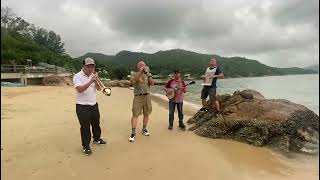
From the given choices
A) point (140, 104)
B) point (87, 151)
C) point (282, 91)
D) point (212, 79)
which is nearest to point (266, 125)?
point (212, 79)

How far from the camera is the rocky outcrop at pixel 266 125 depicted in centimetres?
776

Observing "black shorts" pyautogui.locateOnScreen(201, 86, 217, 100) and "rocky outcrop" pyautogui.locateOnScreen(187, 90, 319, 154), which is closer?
"rocky outcrop" pyautogui.locateOnScreen(187, 90, 319, 154)

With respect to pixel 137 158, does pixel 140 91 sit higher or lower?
higher

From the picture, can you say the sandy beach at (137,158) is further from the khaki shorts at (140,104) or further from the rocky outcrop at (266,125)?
the khaki shorts at (140,104)

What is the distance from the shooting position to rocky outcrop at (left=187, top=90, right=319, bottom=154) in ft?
25.5

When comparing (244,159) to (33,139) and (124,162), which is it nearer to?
(124,162)

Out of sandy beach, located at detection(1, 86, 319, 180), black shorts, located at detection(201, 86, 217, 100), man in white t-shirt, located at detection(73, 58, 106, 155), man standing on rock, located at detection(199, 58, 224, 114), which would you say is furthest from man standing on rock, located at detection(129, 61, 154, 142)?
black shorts, located at detection(201, 86, 217, 100)

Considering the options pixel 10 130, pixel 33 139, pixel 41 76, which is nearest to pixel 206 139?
pixel 33 139

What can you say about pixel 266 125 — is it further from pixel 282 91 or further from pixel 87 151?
pixel 282 91

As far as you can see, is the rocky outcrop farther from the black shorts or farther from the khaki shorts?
the khaki shorts

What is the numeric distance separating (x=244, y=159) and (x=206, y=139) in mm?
1689

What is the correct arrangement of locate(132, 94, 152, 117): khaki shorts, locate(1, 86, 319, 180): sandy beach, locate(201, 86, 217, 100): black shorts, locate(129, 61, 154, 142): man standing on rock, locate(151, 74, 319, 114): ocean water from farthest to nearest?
locate(151, 74, 319, 114): ocean water, locate(201, 86, 217, 100): black shorts, locate(132, 94, 152, 117): khaki shorts, locate(129, 61, 154, 142): man standing on rock, locate(1, 86, 319, 180): sandy beach

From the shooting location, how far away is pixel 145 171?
5.42 meters

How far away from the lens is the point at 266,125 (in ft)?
26.5
